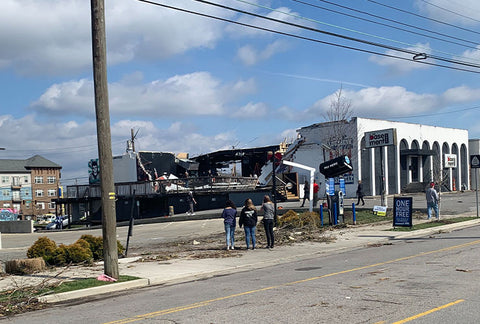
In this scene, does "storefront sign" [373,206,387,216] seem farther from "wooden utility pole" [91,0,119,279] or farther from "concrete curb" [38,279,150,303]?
"wooden utility pole" [91,0,119,279]

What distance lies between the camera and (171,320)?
7.84m

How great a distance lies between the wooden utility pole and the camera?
39.7 ft

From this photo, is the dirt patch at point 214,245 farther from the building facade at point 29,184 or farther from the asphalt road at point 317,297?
the building facade at point 29,184

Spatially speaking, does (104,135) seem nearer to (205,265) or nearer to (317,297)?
(205,265)

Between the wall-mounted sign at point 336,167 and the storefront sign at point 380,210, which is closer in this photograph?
the wall-mounted sign at point 336,167

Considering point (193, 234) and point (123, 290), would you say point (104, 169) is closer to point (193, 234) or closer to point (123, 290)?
point (123, 290)

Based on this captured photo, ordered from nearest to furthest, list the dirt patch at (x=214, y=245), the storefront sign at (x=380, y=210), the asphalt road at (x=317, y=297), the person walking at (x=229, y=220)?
the asphalt road at (x=317, y=297) < the dirt patch at (x=214, y=245) < the person walking at (x=229, y=220) < the storefront sign at (x=380, y=210)

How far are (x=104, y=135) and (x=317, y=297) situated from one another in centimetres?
615

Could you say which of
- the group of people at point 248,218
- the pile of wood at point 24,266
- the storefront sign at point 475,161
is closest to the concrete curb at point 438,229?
the storefront sign at point 475,161

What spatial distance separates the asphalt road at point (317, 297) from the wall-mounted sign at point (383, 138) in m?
15.7

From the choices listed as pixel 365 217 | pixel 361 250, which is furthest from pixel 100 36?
pixel 365 217

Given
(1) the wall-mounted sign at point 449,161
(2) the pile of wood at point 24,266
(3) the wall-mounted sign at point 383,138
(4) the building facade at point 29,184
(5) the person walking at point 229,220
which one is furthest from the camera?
(4) the building facade at point 29,184

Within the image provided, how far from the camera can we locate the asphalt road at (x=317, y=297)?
24.8 feet

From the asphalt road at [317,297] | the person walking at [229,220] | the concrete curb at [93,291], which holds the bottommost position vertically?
Result: the concrete curb at [93,291]
